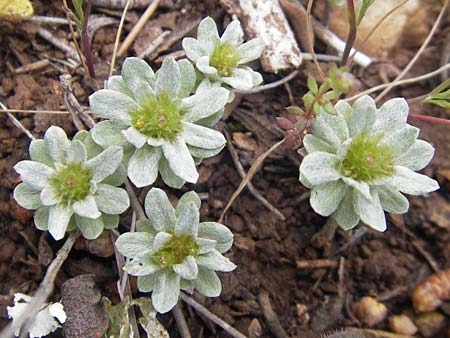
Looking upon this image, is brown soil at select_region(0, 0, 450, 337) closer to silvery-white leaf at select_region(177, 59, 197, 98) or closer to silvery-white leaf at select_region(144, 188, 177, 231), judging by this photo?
silvery-white leaf at select_region(144, 188, 177, 231)

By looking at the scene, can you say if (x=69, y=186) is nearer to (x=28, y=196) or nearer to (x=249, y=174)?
(x=28, y=196)

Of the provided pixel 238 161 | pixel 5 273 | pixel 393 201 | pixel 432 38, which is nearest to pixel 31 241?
pixel 5 273

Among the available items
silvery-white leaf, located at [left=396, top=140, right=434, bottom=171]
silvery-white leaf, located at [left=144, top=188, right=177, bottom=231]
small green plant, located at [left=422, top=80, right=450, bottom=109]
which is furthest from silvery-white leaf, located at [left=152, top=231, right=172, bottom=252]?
small green plant, located at [left=422, top=80, right=450, bottom=109]

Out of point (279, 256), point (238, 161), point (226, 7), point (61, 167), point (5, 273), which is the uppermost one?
point (226, 7)

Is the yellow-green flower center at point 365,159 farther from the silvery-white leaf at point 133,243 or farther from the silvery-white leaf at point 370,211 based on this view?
the silvery-white leaf at point 133,243

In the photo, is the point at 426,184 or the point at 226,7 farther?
the point at 226,7

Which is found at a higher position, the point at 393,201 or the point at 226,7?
the point at 226,7

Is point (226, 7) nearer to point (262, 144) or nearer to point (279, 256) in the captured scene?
point (262, 144)
